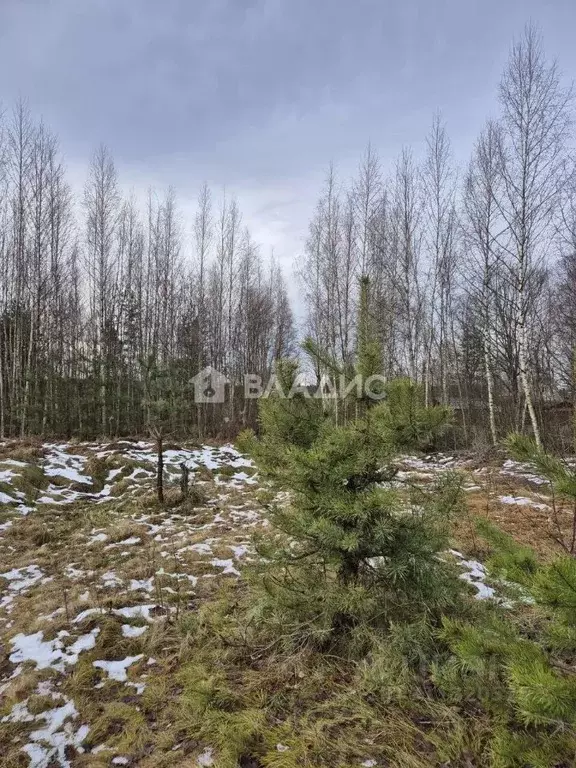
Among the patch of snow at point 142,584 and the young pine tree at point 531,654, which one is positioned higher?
the young pine tree at point 531,654

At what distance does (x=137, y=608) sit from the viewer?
357cm

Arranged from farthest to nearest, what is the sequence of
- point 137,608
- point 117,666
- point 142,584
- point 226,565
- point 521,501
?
point 521,501 < point 226,565 < point 142,584 < point 137,608 < point 117,666

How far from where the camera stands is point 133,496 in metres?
7.70

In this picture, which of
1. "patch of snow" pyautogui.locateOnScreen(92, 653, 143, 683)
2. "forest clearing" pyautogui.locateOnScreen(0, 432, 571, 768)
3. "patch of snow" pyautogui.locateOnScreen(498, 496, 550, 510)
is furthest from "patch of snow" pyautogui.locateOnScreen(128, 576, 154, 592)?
"patch of snow" pyautogui.locateOnScreen(498, 496, 550, 510)

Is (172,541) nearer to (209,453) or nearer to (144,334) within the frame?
(209,453)

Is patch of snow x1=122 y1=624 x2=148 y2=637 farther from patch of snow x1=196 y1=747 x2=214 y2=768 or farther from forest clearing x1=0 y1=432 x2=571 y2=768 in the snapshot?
patch of snow x1=196 y1=747 x2=214 y2=768

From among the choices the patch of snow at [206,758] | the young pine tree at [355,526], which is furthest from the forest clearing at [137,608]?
the young pine tree at [355,526]

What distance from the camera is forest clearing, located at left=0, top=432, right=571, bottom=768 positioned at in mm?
2119

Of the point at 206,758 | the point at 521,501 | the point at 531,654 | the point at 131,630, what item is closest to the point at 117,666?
the point at 131,630

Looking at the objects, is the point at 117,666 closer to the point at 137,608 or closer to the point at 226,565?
the point at 137,608

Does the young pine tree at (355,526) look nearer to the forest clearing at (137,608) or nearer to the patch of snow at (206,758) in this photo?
the forest clearing at (137,608)

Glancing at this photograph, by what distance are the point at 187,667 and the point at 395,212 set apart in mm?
15920

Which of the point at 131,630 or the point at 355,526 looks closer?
the point at 355,526

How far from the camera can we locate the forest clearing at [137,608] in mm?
2119
